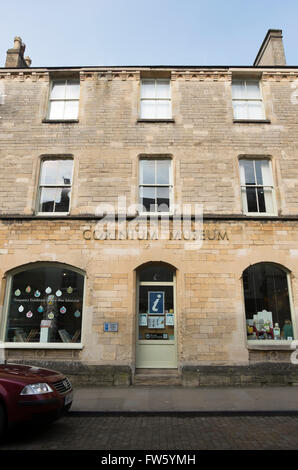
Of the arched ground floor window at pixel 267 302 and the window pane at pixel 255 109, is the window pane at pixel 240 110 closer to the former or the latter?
the window pane at pixel 255 109

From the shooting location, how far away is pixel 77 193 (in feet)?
34.7

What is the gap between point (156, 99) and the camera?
12.0 metres

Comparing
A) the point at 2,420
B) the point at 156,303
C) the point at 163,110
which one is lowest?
the point at 2,420

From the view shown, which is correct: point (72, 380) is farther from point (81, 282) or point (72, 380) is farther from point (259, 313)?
point (259, 313)

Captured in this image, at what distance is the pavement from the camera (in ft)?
22.1

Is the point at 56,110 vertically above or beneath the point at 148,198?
above

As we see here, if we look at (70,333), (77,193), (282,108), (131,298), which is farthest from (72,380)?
(282,108)

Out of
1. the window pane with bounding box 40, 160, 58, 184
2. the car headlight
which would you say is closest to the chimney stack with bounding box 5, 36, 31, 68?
the window pane with bounding box 40, 160, 58, 184

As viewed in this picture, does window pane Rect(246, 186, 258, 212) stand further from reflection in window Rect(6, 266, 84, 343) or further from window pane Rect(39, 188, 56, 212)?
window pane Rect(39, 188, 56, 212)

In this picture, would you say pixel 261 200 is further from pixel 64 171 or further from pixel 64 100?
pixel 64 100

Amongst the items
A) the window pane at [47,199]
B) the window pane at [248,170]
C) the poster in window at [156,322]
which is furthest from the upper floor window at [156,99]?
the poster in window at [156,322]

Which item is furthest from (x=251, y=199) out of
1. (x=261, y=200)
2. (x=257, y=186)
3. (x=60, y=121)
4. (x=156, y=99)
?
(x=60, y=121)

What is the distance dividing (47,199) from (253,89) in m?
9.34

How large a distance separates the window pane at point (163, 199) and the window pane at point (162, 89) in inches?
162
